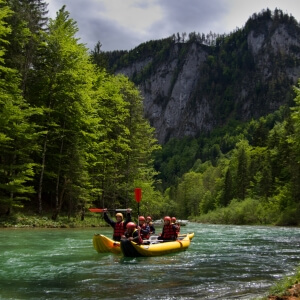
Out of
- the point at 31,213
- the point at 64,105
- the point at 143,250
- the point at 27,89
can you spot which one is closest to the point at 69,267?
the point at 143,250

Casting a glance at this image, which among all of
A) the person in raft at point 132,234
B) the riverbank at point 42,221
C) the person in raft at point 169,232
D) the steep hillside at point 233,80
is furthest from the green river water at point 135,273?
the steep hillside at point 233,80

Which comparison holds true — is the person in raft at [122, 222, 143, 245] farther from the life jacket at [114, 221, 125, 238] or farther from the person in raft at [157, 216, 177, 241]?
the person in raft at [157, 216, 177, 241]

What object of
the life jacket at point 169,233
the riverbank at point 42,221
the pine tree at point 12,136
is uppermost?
the pine tree at point 12,136

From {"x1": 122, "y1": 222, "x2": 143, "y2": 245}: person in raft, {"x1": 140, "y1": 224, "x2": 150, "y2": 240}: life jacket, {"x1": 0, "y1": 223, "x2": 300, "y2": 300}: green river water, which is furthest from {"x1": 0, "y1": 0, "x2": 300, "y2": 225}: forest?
{"x1": 122, "y1": 222, "x2": 143, "y2": 245}: person in raft

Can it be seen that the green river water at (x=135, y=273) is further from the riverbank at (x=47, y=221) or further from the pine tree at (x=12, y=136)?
the pine tree at (x=12, y=136)

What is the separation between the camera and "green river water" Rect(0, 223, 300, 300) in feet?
24.1

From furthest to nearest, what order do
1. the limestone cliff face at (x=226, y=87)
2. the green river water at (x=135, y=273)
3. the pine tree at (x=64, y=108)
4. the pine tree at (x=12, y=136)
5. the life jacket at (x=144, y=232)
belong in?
the limestone cliff face at (x=226, y=87) → the pine tree at (x=64, y=108) → the pine tree at (x=12, y=136) → the life jacket at (x=144, y=232) → the green river water at (x=135, y=273)

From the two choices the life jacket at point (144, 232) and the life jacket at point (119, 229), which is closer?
the life jacket at point (119, 229)

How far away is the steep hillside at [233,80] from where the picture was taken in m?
169

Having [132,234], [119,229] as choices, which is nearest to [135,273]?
[132,234]

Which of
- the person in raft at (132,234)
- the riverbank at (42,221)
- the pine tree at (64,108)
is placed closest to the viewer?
the person in raft at (132,234)

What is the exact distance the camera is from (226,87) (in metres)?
188

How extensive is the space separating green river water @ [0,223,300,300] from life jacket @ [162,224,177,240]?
105 centimetres

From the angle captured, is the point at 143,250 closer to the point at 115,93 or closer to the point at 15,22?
the point at 15,22
